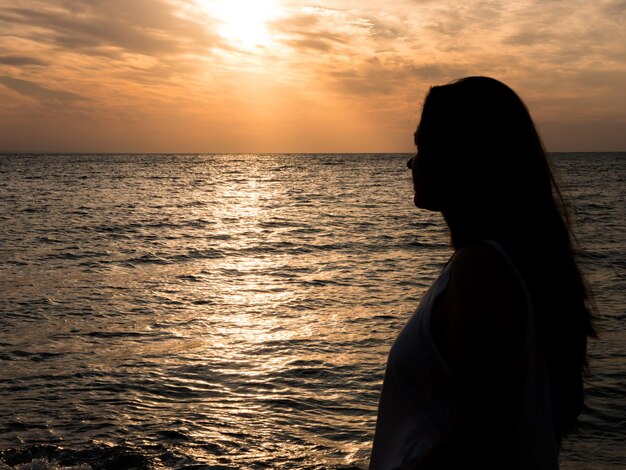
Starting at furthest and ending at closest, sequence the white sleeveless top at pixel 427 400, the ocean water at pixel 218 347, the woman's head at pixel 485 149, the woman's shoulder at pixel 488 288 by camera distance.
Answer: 1. the ocean water at pixel 218 347
2. the woman's head at pixel 485 149
3. the white sleeveless top at pixel 427 400
4. the woman's shoulder at pixel 488 288

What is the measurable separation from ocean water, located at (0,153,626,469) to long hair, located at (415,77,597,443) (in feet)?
1.03

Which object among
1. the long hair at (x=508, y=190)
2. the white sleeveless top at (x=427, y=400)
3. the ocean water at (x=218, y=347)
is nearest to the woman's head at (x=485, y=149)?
the long hair at (x=508, y=190)

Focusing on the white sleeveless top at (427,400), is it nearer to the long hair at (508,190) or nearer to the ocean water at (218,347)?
the long hair at (508,190)

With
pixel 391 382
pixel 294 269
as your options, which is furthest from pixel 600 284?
pixel 391 382

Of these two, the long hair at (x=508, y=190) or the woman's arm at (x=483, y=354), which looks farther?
the long hair at (x=508, y=190)

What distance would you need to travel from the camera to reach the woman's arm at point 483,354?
144 cm

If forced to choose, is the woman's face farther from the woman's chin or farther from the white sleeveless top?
the white sleeveless top

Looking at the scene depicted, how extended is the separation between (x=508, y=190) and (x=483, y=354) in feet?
1.43

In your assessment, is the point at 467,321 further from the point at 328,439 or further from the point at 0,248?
the point at 0,248

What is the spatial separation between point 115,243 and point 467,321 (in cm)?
2507

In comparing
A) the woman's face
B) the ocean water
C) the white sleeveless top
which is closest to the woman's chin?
the woman's face

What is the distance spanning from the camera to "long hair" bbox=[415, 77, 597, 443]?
161cm

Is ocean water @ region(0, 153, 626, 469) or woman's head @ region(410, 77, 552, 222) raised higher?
woman's head @ region(410, 77, 552, 222)

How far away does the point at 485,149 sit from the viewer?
1.65m
